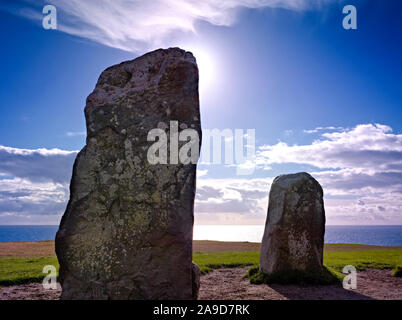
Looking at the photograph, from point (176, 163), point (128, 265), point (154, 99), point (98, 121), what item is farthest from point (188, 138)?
point (128, 265)

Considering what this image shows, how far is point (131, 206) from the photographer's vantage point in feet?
20.8

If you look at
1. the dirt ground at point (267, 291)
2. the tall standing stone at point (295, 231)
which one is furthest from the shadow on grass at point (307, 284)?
the tall standing stone at point (295, 231)

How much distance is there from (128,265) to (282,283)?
6.03m

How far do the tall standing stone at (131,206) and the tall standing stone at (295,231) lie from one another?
15.9 feet

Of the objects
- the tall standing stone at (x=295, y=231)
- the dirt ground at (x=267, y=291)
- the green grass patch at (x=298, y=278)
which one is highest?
the tall standing stone at (x=295, y=231)

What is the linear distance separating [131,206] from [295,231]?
638 cm

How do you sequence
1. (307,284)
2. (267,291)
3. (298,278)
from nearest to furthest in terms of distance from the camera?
1. (267,291)
2. (307,284)
3. (298,278)

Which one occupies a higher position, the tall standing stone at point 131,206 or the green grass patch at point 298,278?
the tall standing stone at point 131,206

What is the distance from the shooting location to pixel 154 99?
681 centimetres

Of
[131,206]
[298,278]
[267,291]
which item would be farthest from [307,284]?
[131,206]

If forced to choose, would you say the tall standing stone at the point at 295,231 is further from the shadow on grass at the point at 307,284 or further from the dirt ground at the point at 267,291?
the dirt ground at the point at 267,291

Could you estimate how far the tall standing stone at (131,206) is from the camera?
6164 millimetres

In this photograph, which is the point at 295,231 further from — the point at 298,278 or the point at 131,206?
the point at 131,206

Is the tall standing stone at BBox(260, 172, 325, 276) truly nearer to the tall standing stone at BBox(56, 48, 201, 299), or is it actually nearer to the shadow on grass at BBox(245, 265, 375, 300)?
the shadow on grass at BBox(245, 265, 375, 300)
